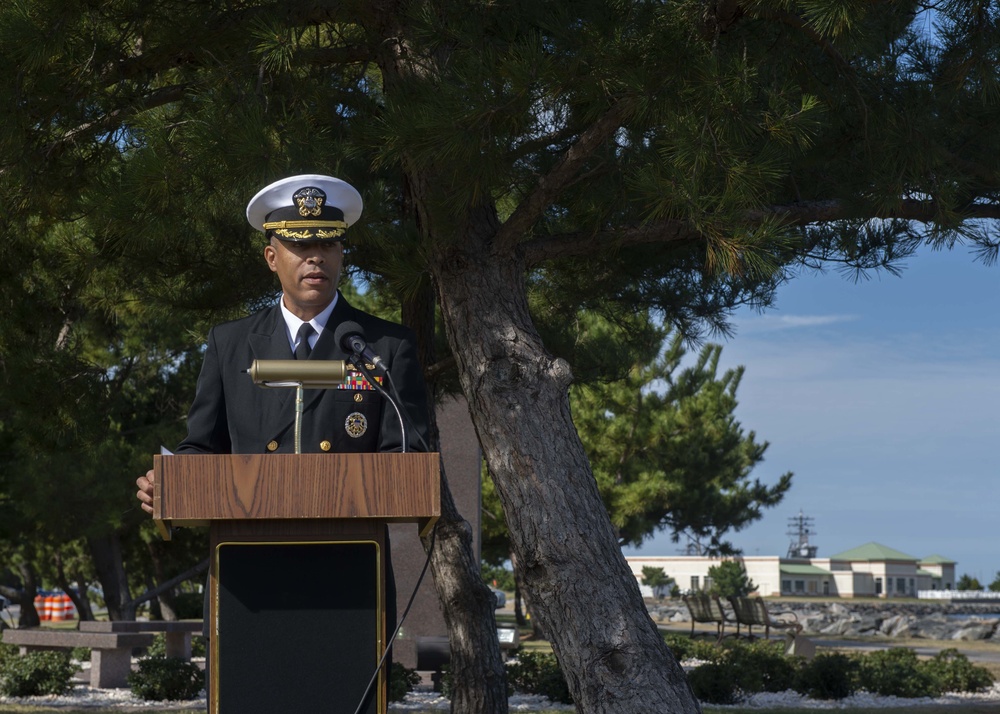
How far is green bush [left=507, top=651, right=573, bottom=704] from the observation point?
1029 cm

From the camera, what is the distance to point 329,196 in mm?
2943

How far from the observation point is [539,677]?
10773mm

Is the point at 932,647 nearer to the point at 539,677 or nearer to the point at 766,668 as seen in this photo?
the point at 766,668

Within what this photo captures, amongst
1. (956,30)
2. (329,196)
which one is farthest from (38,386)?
(956,30)

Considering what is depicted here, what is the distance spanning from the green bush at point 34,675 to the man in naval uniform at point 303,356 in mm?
8749

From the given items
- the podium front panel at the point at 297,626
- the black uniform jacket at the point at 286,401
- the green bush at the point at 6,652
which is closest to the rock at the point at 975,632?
the green bush at the point at 6,652

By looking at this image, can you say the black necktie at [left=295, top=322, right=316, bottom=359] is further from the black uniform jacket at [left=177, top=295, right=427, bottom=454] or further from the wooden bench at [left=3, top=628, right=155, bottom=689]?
the wooden bench at [left=3, top=628, right=155, bottom=689]

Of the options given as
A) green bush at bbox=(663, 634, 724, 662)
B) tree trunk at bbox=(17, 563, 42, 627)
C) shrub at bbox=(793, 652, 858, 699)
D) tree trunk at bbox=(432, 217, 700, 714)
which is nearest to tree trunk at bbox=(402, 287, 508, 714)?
tree trunk at bbox=(432, 217, 700, 714)

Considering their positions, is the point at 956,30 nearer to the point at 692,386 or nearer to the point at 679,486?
the point at 679,486

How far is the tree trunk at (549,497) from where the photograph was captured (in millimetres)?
4582

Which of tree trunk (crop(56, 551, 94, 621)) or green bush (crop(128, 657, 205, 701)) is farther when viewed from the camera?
tree trunk (crop(56, 551, 94, 621))

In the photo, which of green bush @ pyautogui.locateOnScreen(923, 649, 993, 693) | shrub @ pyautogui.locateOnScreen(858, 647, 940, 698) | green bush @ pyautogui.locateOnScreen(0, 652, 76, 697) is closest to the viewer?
green bush @ pyautogui.locateOnScreen(0, 652, 76, 697)

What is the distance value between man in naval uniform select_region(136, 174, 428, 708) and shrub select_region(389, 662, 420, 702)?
24.1 feet

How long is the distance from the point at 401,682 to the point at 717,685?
2.91 m
